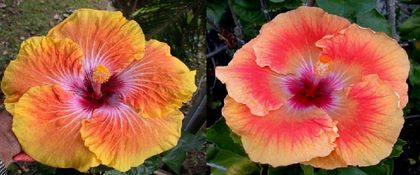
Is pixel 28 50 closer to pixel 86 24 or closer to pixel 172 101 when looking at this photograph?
pixel 86 24

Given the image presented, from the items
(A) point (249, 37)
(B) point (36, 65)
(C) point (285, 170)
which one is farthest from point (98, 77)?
(A) point (249, 37)

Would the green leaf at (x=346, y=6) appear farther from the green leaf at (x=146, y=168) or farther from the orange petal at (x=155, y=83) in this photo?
the green leaf at (x=146, y=168)

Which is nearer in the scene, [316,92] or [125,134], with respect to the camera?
[125,134]

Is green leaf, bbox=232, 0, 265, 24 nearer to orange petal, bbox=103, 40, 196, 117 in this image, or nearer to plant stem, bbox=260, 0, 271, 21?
plant stem, bbox=260, 0, 271, 21

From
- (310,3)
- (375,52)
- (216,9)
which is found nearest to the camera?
(375,52)

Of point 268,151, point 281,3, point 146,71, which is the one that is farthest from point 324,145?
point 281,3

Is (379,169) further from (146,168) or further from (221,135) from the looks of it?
(146,168)

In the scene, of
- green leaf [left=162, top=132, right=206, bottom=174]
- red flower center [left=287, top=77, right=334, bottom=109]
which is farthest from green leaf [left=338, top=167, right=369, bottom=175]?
green leaf [left=162, top=132, right=206, bottom=174]
